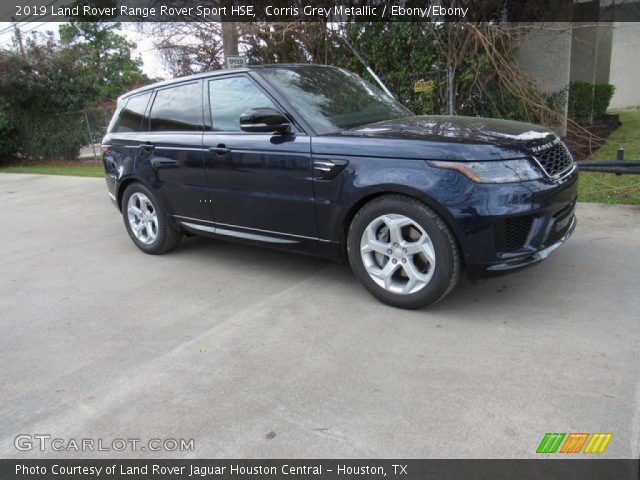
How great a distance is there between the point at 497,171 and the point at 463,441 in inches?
66.5

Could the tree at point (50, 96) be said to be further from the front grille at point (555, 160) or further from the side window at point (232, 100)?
the front grille at point (555, 160)

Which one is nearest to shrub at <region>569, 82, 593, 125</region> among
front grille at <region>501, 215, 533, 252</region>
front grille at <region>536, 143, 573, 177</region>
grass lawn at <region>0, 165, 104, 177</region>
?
front grille at <region>536, 143, 573, 177</region>

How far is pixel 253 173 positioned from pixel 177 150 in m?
1.01

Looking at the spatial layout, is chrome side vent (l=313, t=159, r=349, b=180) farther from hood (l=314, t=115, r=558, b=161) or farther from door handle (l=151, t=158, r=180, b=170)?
door handle (l=151, t=158, r=180, b=170)

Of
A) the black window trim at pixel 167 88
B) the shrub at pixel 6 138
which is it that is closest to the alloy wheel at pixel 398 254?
the black window trim at pixel 167 88

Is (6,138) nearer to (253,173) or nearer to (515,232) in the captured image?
(253,173)

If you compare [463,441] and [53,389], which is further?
[53,389]

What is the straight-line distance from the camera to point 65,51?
59.1 ft

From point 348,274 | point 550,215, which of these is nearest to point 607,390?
point 550,215

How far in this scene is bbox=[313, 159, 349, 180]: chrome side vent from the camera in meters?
3.69

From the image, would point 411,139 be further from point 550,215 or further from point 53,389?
point 53,389

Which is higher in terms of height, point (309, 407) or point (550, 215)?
point (550, 215)

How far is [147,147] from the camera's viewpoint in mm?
5082

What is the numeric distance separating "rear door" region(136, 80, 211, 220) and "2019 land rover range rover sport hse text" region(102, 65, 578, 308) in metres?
0.01
